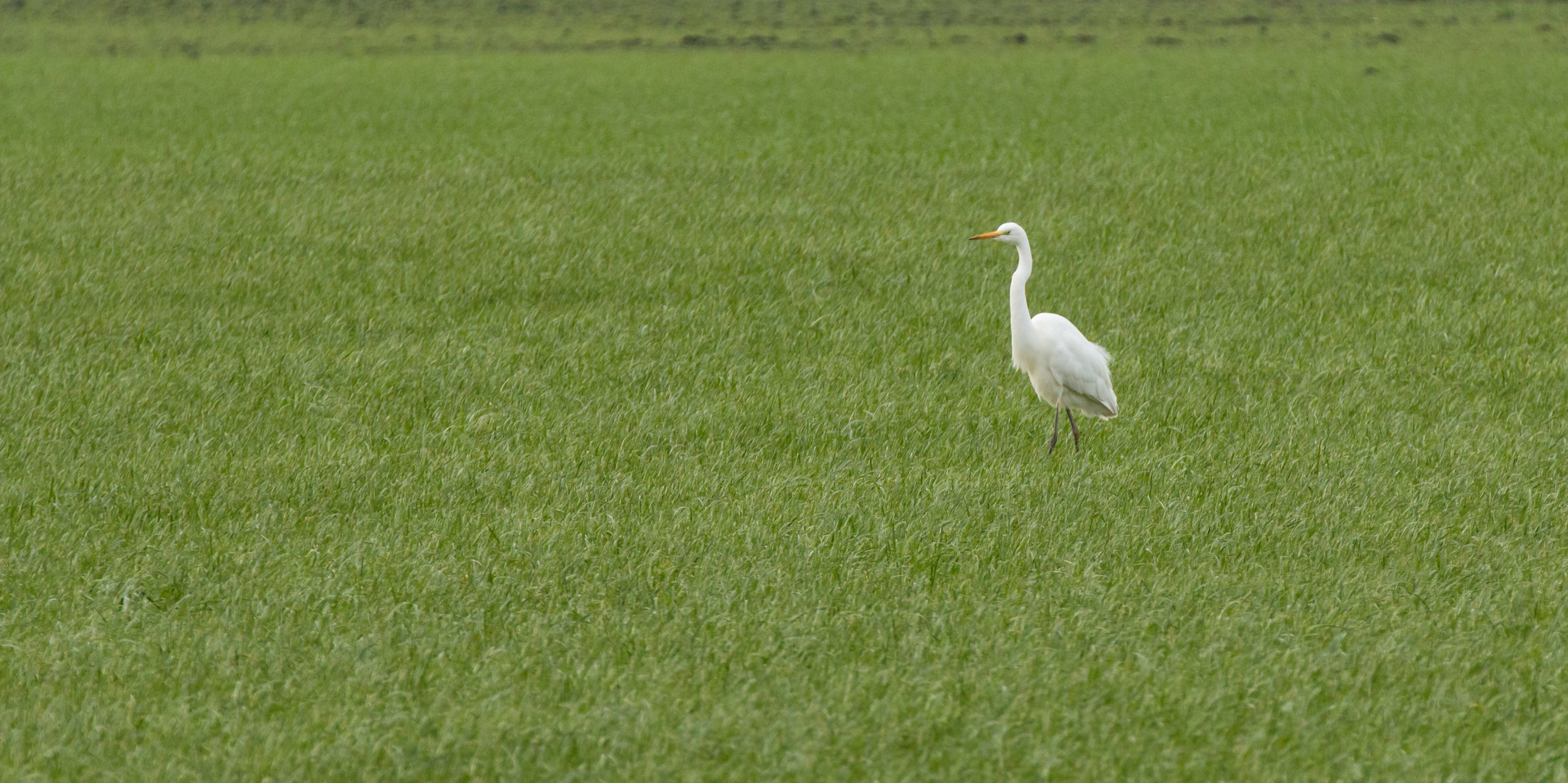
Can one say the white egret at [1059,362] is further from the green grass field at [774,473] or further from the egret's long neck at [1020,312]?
the green grass field at [774,473]

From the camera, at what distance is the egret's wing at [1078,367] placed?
347 inches

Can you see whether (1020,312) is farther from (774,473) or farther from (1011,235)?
(774,473)

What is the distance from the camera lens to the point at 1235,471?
8.22 meters

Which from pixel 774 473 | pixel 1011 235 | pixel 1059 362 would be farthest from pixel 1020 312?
pixel 774 473

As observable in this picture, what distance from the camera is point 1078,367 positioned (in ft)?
28.9

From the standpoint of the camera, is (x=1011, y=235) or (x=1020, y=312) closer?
(x=1020, y=312)

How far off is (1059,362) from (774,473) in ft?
6.20

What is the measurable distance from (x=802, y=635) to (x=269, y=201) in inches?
546

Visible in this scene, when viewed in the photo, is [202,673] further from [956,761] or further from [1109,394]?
[1109,394]

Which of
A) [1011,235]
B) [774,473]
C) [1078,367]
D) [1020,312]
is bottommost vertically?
[774,473]

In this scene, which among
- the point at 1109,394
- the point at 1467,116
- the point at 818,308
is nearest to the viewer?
the point at 1109,394

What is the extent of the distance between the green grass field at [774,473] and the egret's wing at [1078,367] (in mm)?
340

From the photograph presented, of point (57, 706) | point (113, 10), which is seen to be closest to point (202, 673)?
point (57, 706)

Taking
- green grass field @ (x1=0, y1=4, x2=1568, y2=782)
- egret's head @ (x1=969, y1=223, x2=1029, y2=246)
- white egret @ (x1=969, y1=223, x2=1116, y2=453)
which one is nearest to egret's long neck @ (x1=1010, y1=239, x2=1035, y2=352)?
white egret @ (x1=969, y1=223, x2=1116, y2=453)
